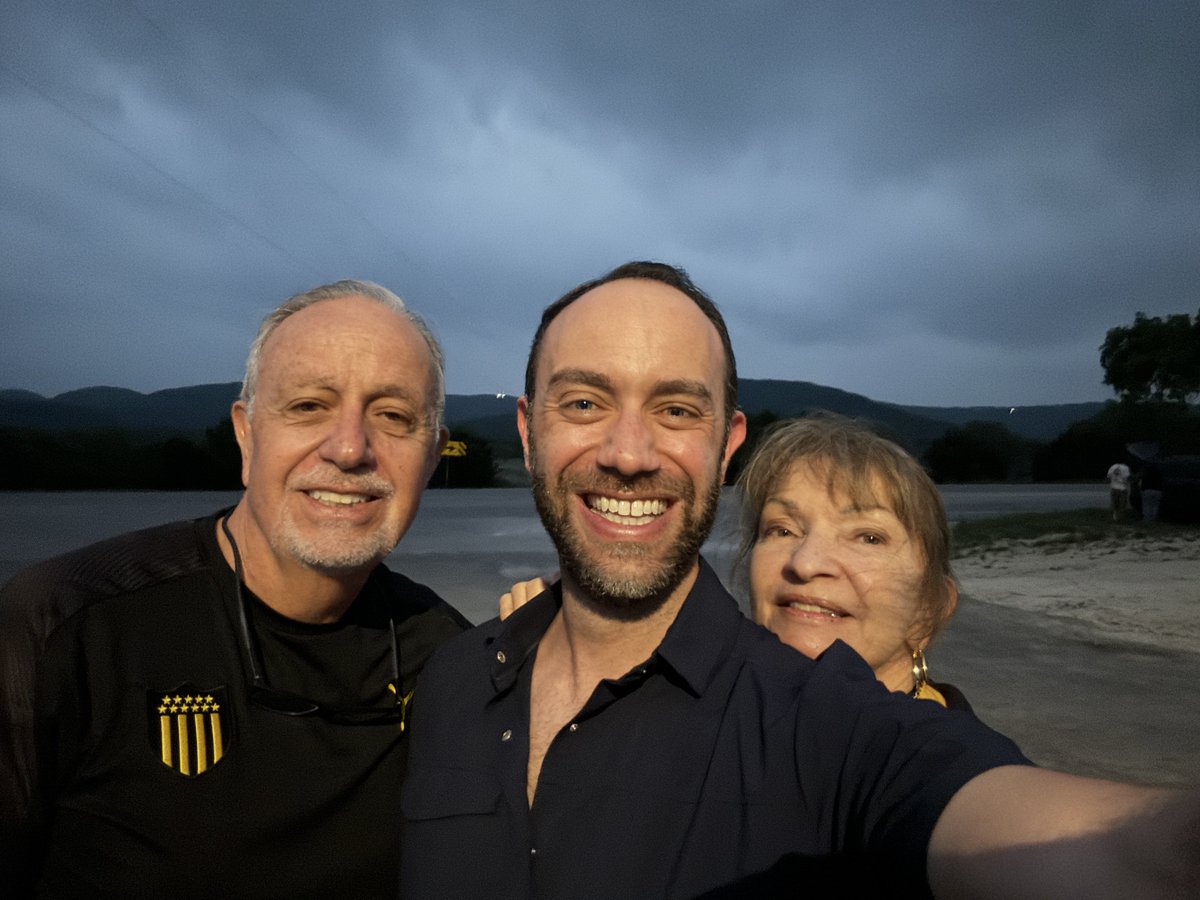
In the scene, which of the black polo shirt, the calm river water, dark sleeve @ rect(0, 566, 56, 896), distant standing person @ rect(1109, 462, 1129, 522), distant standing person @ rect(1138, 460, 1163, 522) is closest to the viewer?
the black polo shirt

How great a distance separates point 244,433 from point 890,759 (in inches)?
95.7

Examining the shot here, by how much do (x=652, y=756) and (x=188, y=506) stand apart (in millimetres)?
31364

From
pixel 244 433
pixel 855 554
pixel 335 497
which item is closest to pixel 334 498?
pixel 335 497

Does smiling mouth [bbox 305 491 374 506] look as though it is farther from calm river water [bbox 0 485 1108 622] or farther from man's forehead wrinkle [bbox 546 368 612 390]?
calm river water [bbox 0 485 1108 622]

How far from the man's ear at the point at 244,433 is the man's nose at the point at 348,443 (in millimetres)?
373

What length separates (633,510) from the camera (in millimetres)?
2197

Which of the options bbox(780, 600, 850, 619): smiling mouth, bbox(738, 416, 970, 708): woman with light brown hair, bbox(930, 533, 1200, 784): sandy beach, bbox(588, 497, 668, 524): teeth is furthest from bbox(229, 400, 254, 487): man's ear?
bbox(930, 533, 1200, 784): sandy beach

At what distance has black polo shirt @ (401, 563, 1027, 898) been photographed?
1529 millimetres

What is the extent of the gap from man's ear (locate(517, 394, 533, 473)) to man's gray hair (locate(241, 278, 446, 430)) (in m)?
0.33

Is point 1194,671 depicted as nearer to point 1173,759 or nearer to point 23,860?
point 1173,759

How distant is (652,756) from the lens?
6.05 feet

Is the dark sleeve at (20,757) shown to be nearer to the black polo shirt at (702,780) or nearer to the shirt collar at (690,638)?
the black polo shirt at (702,780)

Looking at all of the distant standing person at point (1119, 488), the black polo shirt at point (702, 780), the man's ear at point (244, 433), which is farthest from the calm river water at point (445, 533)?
the distant standing person at point (1119, 488)

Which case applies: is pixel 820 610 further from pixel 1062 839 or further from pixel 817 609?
pixel 1062 839
